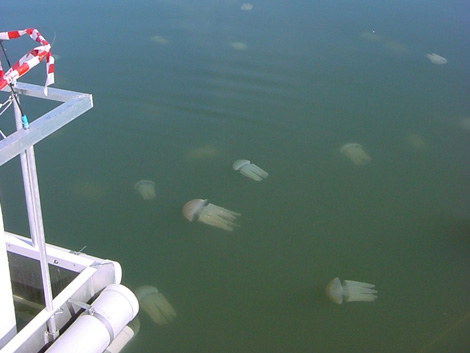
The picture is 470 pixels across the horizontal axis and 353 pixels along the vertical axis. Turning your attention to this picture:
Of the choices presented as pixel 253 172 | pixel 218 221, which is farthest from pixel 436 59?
pixel 218 221

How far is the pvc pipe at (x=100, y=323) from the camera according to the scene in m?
1.98

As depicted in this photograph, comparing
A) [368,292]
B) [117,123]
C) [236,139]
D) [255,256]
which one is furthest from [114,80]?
[368,292]

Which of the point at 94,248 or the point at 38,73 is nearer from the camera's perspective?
the point at 94,248

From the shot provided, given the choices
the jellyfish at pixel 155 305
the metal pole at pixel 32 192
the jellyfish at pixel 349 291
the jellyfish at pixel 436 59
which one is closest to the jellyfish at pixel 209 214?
the jellyfish at pixel 155 305

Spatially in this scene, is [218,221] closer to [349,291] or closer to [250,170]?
[250,170]

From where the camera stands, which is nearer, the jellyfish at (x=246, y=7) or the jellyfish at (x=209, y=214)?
the jellyfish at (x=209, y=214)

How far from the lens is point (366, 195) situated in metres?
3.19

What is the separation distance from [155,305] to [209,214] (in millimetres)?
657

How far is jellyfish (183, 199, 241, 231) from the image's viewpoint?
116 inches

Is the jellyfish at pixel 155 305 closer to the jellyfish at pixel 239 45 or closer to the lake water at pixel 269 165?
the lake water at pixel 269 165

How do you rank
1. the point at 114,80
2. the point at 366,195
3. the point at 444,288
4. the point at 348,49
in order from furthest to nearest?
the point at 348,49 < the point at 114,80 < the point at 366,195 < the point at 444,288

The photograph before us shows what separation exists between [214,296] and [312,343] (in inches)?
19.7

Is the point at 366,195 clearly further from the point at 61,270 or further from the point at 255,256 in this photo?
the point at 61,270

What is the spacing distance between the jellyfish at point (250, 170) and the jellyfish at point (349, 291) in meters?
0.88
